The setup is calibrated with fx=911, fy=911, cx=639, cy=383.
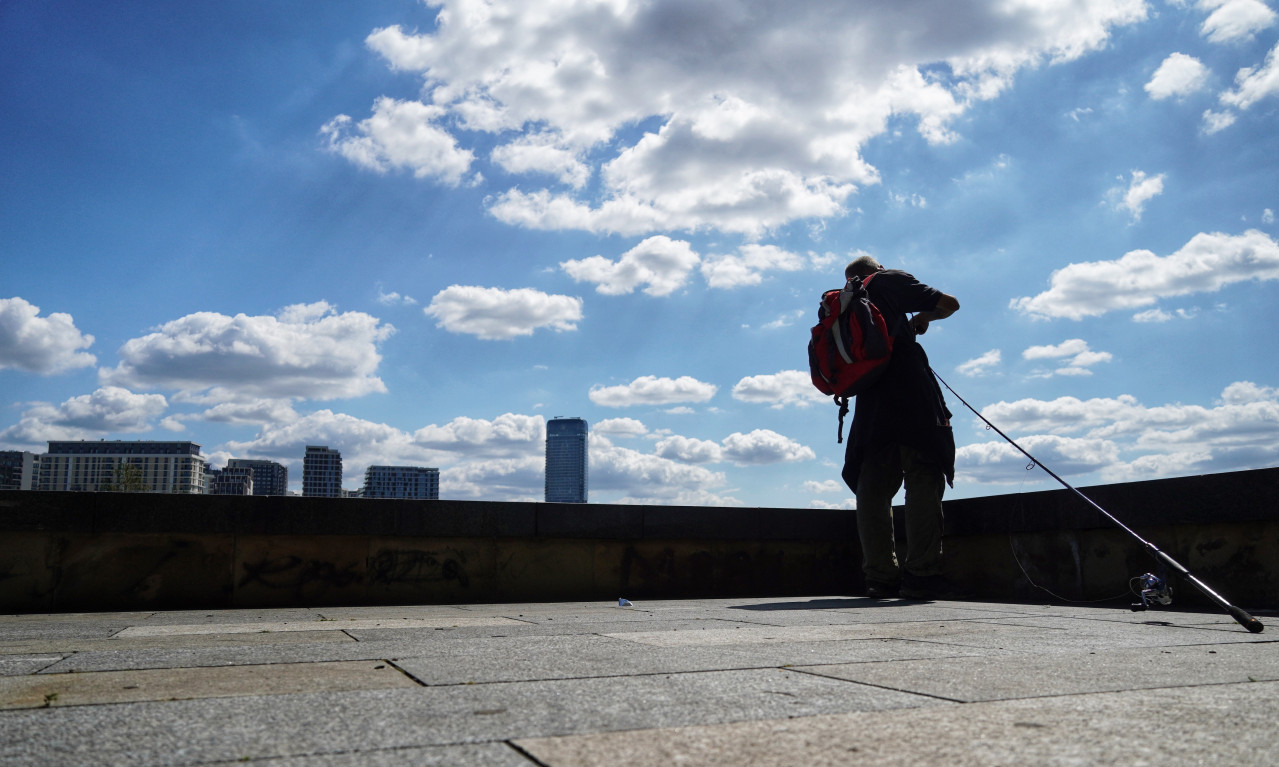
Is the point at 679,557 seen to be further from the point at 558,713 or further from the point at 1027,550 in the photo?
the point at 558,713

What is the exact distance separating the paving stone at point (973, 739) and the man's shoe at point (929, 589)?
383cm

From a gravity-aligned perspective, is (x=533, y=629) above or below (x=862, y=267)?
below

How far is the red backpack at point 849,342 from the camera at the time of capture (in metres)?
5.74

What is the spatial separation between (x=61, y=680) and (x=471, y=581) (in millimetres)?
4360

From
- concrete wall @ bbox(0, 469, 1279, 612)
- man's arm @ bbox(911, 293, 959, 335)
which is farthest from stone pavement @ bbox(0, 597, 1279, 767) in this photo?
man's arm @ bbox(911, 293, 959, 335)

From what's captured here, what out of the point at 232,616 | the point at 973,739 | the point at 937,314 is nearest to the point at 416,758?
the point at 973,739

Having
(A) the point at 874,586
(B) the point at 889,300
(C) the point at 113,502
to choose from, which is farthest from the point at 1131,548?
(C) the point at 113,502

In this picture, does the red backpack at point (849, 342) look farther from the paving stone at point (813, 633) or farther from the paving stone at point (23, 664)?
the paving stone at point (23, 664)

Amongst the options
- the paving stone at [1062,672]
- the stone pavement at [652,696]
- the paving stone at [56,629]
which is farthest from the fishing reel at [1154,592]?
the paving stone at [56,629]

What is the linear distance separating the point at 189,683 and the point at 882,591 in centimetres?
455

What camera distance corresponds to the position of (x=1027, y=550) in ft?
20.8

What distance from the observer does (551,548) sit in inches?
272

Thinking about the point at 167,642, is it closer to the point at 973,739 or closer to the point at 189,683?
the point at 189,683

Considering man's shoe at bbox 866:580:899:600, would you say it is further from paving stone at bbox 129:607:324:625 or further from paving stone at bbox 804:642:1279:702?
paving stone at bbox 129:607:324:625
